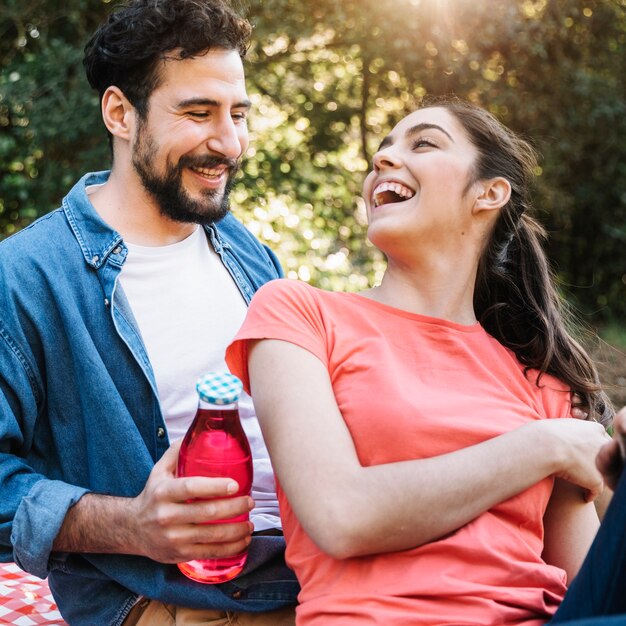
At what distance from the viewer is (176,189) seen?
8.73 feet

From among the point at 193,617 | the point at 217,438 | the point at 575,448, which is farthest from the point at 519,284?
the point at 193,617

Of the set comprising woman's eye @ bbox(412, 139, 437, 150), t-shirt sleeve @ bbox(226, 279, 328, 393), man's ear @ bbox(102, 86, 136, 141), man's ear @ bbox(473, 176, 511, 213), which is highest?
man's ear @ bbox(102, 86, 136, 141)

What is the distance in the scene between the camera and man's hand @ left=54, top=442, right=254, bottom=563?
1.86 m

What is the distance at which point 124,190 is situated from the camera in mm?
2654

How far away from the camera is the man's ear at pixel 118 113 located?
2.80 meters

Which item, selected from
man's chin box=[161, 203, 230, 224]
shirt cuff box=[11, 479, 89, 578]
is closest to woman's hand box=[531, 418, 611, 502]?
shirt cuff box=[11, 479, 89, 578]

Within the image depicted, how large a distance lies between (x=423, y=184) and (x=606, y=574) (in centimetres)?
110

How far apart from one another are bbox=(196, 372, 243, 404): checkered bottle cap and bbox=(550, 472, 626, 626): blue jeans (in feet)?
2.63

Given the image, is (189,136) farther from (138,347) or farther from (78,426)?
(78,426)

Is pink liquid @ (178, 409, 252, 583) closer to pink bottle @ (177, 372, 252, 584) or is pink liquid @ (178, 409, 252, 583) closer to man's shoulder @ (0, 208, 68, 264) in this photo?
pink bottle @ (177, 372, 252, 584)

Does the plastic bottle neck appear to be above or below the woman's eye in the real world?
below

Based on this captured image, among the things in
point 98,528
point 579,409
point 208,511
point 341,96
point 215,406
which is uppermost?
point 341,96

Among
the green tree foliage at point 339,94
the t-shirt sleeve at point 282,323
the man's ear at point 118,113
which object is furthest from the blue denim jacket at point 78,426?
the green tree foliage at point 339,94

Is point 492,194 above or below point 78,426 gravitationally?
above
